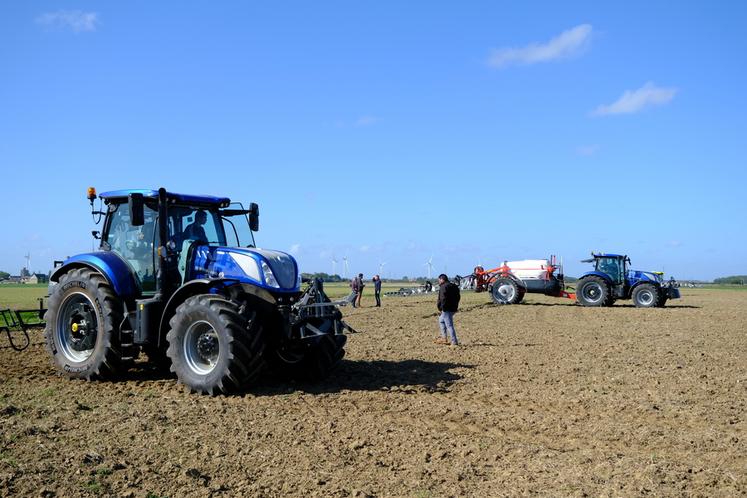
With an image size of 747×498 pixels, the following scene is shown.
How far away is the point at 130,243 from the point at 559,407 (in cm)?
612

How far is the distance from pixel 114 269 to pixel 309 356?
9.50ft

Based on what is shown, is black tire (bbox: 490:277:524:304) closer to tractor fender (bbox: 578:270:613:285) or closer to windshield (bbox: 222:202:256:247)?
tractor fender (bbox: 578:270:613:285)

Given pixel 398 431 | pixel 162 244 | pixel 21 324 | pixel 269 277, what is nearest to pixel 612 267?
pixel 269 277

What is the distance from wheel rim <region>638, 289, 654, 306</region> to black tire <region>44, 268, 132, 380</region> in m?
22.9

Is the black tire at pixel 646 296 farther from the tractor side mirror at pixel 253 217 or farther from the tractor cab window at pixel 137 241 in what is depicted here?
the tractor cab window at pixel 137 241

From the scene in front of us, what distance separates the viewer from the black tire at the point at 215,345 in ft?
27.2

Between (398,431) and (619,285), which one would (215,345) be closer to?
(398,431)

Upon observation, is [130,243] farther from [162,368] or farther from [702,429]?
[702,429]

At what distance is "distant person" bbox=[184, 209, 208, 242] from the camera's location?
9.62 m

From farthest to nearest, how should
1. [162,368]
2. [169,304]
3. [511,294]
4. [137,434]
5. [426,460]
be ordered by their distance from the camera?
1. [511,294]
2. [162,368]
3. [169,304]
4. [137,434]
5. [426,460]

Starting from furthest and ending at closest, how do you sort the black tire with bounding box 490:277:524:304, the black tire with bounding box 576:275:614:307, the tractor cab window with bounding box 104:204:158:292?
the black tire with bounding box 490:277:524:304, the black tire with bounding box 576:275:614:307, the tractor cab window with bounding box 104:204:158:292

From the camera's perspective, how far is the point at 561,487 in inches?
213

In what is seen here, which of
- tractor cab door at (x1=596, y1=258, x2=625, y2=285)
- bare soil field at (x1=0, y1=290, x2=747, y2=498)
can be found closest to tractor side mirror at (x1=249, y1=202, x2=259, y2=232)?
bare soil field at (x1=0, y1=290, x2=747, y2=498)

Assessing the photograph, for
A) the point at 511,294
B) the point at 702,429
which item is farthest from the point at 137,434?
the point at 511,294
